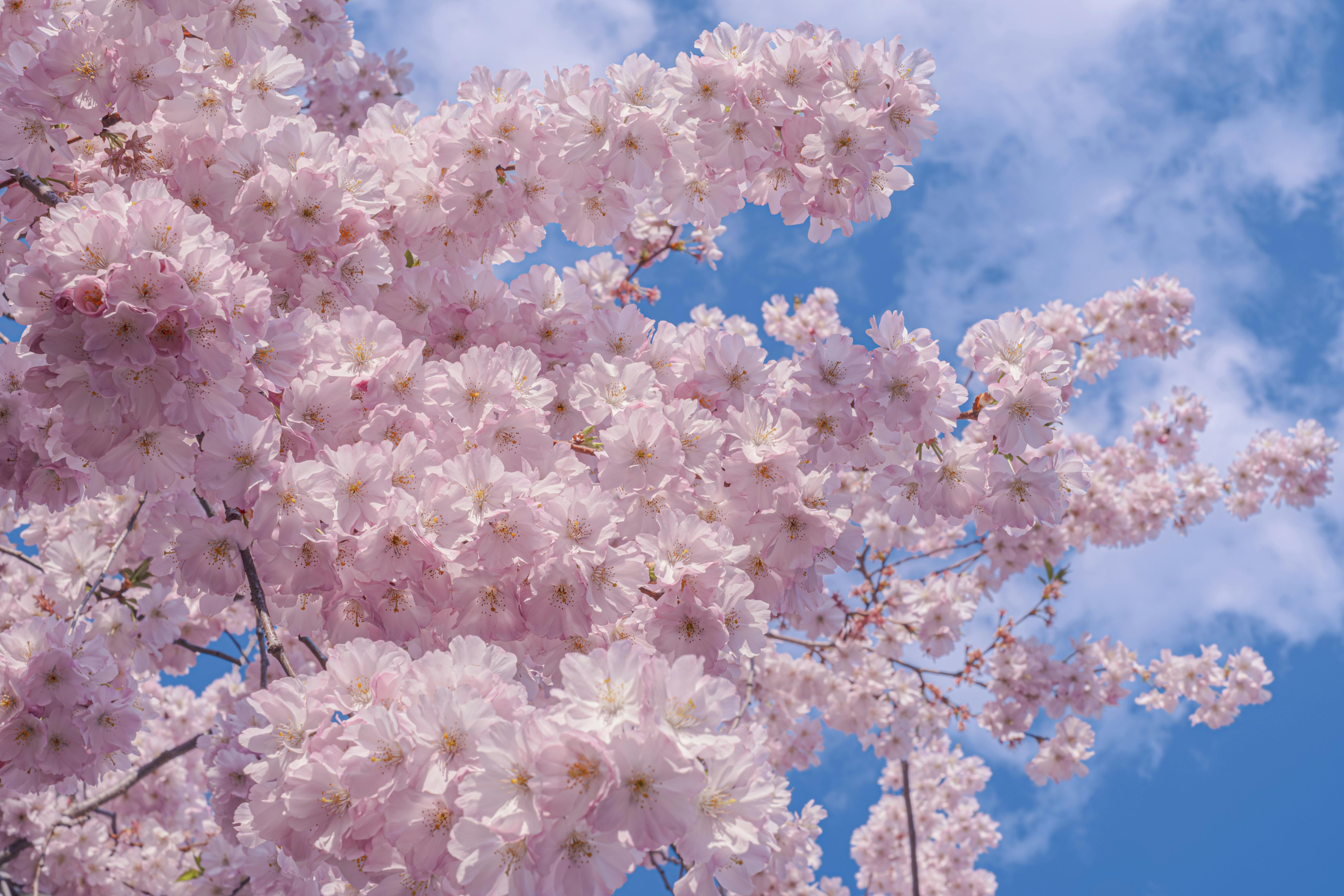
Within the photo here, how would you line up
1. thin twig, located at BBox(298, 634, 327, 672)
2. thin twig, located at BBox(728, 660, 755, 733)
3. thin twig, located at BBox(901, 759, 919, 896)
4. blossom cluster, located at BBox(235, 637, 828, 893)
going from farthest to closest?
thin twig, located at BBox(901, 759, 919, 896)
thin twig, located at BBox(728, 660, 755, 733)
thin twig, located at BBox(298, 634, 327, 672)
blossom cluster, located at BBox(235, 637, 828, 893)

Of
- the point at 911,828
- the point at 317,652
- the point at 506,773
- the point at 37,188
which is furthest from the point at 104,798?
the point at 911,828

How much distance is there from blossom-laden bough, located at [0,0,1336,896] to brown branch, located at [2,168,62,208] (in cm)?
7

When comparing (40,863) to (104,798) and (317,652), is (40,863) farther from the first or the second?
(317,652)

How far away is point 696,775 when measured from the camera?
6.11 feet

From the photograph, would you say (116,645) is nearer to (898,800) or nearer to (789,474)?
(789,474)

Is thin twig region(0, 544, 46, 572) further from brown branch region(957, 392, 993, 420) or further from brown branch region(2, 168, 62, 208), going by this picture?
brown branch region(957, 392, 993, 420)

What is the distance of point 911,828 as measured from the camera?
7.72 meters

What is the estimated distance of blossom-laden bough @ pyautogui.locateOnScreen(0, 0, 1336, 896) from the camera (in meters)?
2.08

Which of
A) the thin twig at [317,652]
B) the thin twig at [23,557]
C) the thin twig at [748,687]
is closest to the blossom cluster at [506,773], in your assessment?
the thin twig at [317,652]

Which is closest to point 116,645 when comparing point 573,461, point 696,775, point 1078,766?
point 573,461

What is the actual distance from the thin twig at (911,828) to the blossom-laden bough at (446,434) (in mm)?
3756

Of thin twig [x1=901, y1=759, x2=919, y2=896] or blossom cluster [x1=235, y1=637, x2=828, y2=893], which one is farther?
thin twig [x1=901, y1=759, x2=919, y2=896]

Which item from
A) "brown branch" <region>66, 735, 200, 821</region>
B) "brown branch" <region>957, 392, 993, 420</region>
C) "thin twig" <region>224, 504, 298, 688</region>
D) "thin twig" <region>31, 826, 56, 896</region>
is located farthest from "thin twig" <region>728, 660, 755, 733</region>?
"thin twig" <region>31, 826, 56, 896</region>

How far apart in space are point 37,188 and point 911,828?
776 centimetres
